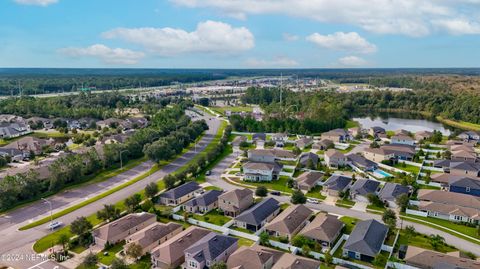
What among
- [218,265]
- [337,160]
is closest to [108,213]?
[218,265]

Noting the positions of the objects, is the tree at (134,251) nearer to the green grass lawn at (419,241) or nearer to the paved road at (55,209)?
the paved road at (55,209)

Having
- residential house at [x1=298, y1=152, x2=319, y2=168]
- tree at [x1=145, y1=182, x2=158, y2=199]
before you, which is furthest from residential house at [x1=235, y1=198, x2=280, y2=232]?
residential house at [x1=298, y1=152, x2=319, y2=168]

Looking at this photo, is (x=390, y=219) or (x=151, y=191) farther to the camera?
(x=151, y=191)

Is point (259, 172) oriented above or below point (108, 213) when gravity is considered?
above

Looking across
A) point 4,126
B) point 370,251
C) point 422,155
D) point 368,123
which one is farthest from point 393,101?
point 4,126

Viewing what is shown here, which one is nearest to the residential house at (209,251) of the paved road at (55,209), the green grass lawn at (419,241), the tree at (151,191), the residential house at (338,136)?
the tree at (151,191)

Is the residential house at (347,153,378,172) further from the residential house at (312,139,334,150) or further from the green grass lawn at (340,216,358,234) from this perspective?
the green grass lawn at (340,216,358,234)

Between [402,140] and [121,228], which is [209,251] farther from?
[402,140]
